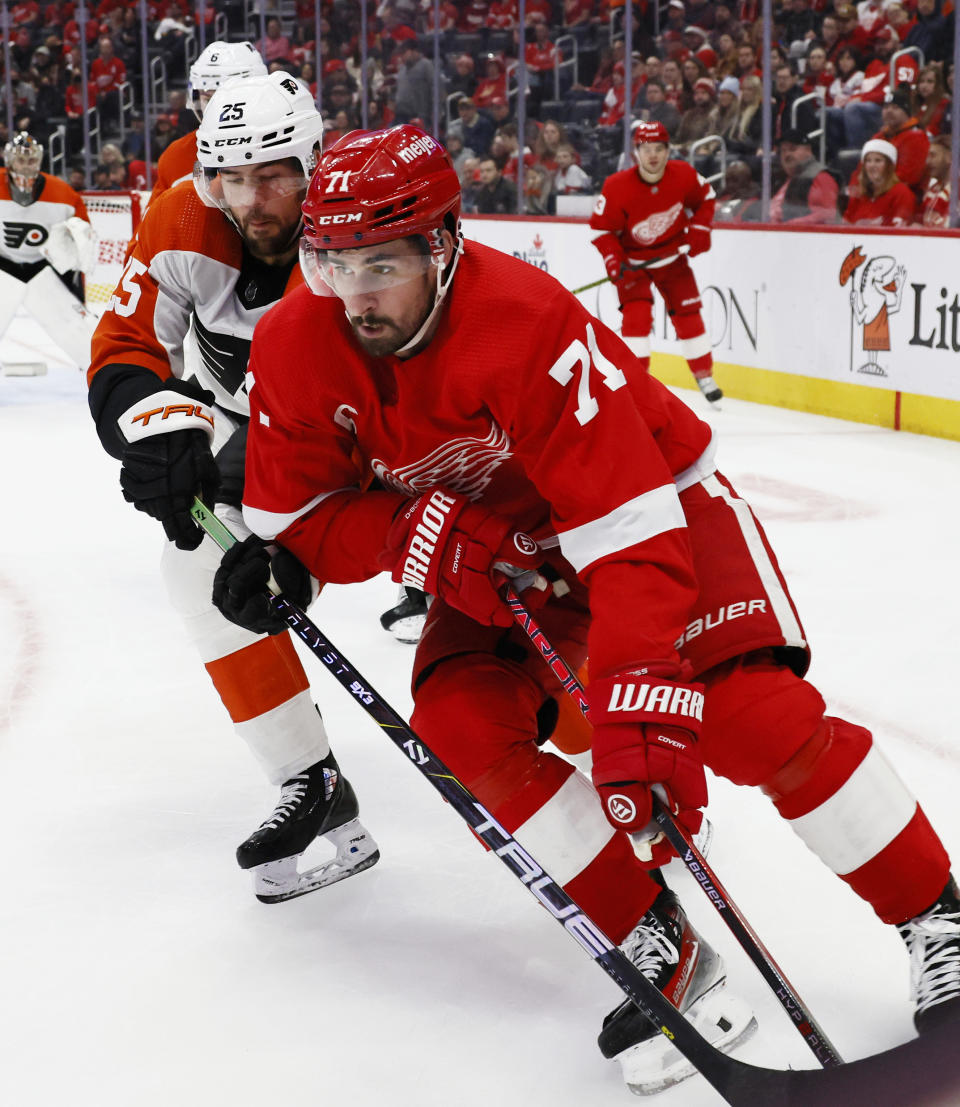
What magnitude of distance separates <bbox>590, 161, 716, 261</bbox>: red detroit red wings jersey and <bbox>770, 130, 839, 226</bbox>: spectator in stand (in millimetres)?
311

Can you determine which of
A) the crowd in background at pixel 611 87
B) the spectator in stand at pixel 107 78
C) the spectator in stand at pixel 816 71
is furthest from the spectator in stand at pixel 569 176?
the spectator in stand at pixel 107 78

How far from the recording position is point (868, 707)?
2.48 meters

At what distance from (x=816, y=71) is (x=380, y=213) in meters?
4.95

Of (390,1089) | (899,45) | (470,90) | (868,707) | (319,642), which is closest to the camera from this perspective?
(390,1089)

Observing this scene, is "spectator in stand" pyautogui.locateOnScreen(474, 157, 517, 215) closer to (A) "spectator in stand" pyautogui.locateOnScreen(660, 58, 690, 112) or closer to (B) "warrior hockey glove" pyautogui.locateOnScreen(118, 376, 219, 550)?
(A) "spectator in stand" pyautogui.locateOnScreen(660, 58, 690, 112)

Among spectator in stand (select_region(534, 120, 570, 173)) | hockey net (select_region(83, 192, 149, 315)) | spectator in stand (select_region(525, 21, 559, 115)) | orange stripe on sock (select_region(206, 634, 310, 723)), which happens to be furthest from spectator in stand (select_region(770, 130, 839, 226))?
hockey net (select_region(83, 192, 149, 315))

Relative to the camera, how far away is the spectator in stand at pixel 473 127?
816 centimetres

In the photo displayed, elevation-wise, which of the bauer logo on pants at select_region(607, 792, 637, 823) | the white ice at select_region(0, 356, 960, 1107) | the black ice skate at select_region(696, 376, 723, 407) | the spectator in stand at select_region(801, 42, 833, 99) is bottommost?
the black ice skate at select_region(696, 376, 723, 407)

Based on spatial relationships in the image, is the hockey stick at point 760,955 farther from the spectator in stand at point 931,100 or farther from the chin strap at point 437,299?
the spectator in stand at point 931,100

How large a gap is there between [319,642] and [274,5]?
31.6 ft

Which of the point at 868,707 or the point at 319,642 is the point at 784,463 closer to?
the point at 868,707

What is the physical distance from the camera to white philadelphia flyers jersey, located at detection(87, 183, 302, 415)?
6.63 ft

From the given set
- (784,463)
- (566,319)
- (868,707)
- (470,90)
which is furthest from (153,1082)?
(470,90)

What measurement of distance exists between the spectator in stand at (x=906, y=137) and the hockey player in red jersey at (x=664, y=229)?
0.86 metres
